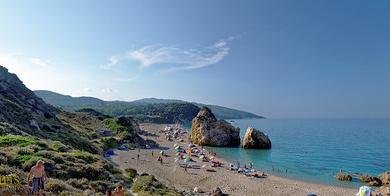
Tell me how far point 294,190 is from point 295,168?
611 inches

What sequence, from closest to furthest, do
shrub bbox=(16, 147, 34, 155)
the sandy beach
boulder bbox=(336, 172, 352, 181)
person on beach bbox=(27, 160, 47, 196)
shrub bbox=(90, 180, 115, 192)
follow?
person on beach bbox=(27, 160, 47, 196) < shrub bbox=(90, 180, 115, 192) < shrub bbox=(16, 147, 34, 155) < the sandy beach < boulder bbox=(336, 172, 352, 181)

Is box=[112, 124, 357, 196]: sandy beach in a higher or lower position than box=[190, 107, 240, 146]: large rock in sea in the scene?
lower

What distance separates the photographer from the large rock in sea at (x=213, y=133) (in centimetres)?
7222

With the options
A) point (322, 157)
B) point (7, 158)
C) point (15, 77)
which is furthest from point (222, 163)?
point (15, 77)

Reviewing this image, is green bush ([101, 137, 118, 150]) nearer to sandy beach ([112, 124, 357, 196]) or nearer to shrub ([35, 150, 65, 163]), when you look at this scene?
sandy beach ([112, 124, 357, 196])

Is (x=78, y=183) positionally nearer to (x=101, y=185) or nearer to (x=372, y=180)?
(x=101, y=185)

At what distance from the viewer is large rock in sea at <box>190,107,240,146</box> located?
7222 centimetres

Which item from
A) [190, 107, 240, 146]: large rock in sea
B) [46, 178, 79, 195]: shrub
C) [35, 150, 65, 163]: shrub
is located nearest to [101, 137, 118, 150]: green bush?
[190, 107, 240, 146]: large rock in sea

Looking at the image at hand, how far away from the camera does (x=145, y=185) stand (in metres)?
21.9

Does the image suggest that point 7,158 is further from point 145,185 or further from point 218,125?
point 218,125

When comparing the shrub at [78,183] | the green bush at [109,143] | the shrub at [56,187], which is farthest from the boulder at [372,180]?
the green bush at [109,143]

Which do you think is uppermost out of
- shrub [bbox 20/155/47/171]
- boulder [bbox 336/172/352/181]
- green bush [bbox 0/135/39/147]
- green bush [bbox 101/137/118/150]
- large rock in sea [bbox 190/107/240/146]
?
large rock in sea [bbox 190/107/240/146]

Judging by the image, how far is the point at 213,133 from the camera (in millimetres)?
72938

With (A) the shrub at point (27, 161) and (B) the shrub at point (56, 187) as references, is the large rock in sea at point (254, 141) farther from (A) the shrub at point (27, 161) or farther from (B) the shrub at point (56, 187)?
(B) the shrub at point (56, 187)
